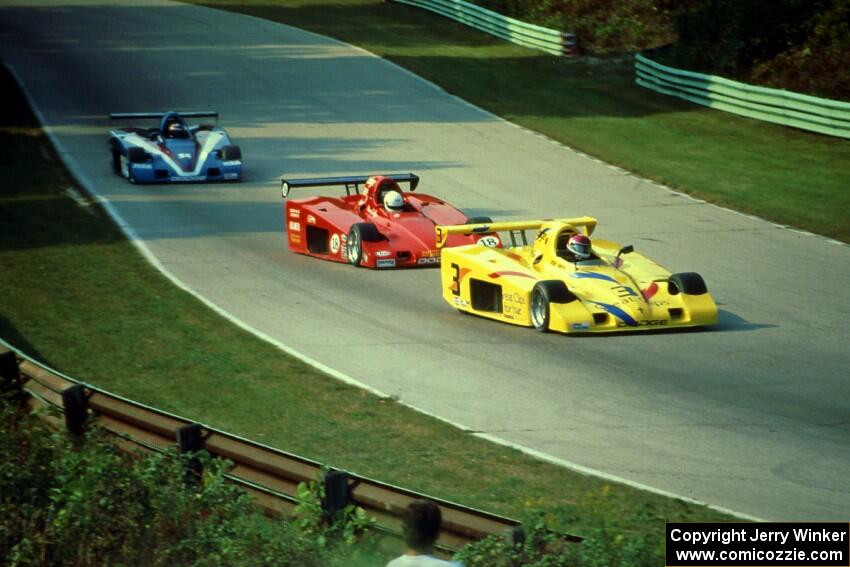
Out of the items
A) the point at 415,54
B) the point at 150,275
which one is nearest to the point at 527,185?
the point at 150,275

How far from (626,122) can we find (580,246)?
1896 cm

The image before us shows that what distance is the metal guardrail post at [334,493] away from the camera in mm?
9008

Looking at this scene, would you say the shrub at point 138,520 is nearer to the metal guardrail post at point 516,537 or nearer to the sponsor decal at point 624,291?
the metal guardrail post at point 516,537

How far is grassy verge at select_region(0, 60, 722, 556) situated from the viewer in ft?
37.5

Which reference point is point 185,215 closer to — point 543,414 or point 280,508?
point 543,414

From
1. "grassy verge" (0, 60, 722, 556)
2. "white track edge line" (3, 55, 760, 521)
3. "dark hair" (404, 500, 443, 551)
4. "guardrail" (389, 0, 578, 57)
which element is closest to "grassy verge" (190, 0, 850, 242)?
"guardrail" (389, 0, 578, 57)

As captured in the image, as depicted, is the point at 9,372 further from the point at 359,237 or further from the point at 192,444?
the point at 359,237

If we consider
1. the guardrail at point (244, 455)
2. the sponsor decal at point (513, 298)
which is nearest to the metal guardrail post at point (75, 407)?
the guardrail at point (244, 455)

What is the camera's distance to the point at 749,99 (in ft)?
119

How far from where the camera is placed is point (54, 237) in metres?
23.2

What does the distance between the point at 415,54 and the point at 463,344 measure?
3084cm

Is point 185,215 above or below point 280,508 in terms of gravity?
below

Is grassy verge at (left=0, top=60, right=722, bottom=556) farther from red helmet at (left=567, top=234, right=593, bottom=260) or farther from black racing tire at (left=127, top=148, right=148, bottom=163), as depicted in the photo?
red helmet at (left=567, top=234, right=593, bottom=260)

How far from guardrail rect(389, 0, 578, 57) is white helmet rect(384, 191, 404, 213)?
2501cm
